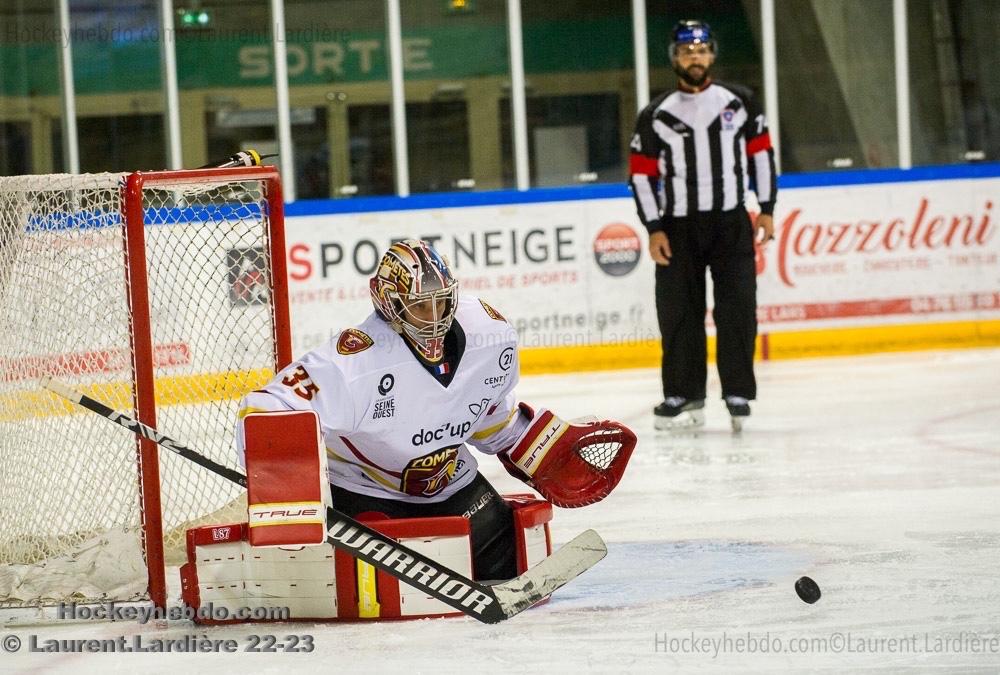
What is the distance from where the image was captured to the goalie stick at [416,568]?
276cm

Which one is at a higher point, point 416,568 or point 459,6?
point 459,6

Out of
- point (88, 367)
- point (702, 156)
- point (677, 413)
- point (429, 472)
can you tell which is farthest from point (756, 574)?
point (702, 156)

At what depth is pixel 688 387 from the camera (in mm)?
5426

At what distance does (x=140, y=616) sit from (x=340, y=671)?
634mm

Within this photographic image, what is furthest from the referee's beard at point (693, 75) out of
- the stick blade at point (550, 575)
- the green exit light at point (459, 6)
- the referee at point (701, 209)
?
the green exit light at point (459, 6)

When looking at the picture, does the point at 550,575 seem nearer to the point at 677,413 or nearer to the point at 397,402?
the point at 397,402

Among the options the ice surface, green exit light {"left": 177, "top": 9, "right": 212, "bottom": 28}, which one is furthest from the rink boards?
the ice surface

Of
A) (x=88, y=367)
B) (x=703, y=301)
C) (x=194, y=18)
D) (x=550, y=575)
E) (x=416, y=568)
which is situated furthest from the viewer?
(x=194, y=18)

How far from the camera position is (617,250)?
24.9ft

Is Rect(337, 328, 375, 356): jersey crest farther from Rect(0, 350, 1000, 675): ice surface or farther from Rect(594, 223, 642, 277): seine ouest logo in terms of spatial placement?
Rect(594, 223, 642, 277): seine ouest logo

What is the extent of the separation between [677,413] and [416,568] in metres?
2.76

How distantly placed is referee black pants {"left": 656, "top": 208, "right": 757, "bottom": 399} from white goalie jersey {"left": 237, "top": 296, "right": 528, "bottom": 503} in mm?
2278

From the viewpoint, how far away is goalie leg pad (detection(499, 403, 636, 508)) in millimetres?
3186

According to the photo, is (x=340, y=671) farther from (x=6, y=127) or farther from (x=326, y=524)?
(x=6, y=127)
